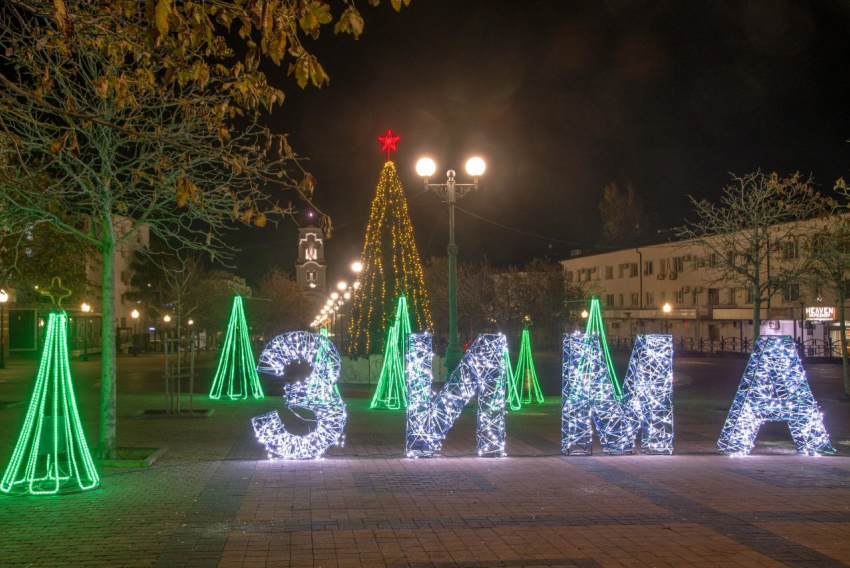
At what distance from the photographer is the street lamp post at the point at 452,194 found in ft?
61.7

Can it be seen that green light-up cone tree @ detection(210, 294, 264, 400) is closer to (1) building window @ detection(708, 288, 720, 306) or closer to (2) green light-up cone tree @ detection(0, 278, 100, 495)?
(2) green light-up cone tree @ detection(0, 278, 100, 495)

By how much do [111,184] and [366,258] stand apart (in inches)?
579

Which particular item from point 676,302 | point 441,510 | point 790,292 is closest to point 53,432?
point 441,510

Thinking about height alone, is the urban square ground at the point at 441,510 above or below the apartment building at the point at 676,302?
below

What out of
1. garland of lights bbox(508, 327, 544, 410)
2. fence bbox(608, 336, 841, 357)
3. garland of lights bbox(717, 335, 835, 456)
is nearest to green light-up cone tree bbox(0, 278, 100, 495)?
garland of lights bbox(717, 335, 835, 456)

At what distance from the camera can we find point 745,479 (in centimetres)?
1015

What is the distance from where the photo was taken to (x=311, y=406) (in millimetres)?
11508

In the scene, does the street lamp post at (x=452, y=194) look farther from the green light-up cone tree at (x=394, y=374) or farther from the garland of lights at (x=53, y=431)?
the garland of lights at (x=53, y=431)

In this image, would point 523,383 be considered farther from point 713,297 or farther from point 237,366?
point 713,297

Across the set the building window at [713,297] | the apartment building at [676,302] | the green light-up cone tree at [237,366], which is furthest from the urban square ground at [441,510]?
the building window at [713,297]

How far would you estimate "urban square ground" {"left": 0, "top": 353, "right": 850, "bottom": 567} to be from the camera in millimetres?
6719

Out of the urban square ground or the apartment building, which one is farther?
the apartment building

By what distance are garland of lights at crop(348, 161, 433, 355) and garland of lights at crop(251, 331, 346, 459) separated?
42.5 ft

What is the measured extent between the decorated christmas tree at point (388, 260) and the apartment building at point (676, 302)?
25.7m
